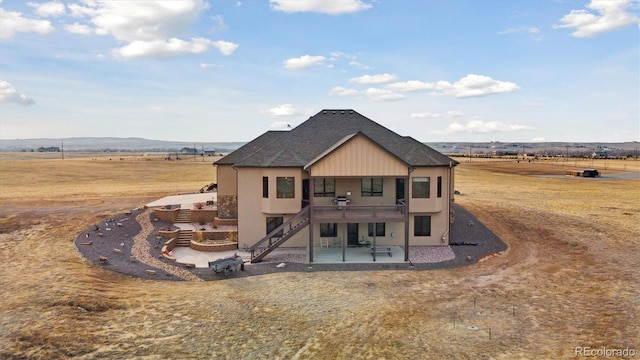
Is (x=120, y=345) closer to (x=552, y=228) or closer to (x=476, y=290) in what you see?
(x=476, y=290)

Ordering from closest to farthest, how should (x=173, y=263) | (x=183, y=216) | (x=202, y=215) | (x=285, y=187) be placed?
(x=173, y=263)
(x=285, y=187)
(x=202, y=215)
(x=183, y=216)

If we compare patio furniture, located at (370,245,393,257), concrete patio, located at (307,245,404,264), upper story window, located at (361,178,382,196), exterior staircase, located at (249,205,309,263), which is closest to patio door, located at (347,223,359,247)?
concrete patio, located at (307,245,404,264)

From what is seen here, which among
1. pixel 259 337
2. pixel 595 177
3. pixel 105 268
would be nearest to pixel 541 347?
pixel 259 337

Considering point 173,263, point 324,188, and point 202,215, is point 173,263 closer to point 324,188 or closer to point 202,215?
point 202,215

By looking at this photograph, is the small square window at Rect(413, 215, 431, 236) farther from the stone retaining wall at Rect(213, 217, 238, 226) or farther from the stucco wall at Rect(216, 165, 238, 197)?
the stucco wall at Rect(216, 165, 238, 197)

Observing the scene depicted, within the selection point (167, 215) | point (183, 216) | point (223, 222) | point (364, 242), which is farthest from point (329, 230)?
point (167, 215)

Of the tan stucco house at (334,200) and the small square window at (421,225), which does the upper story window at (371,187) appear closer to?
the tan stucco house at (334,200)
